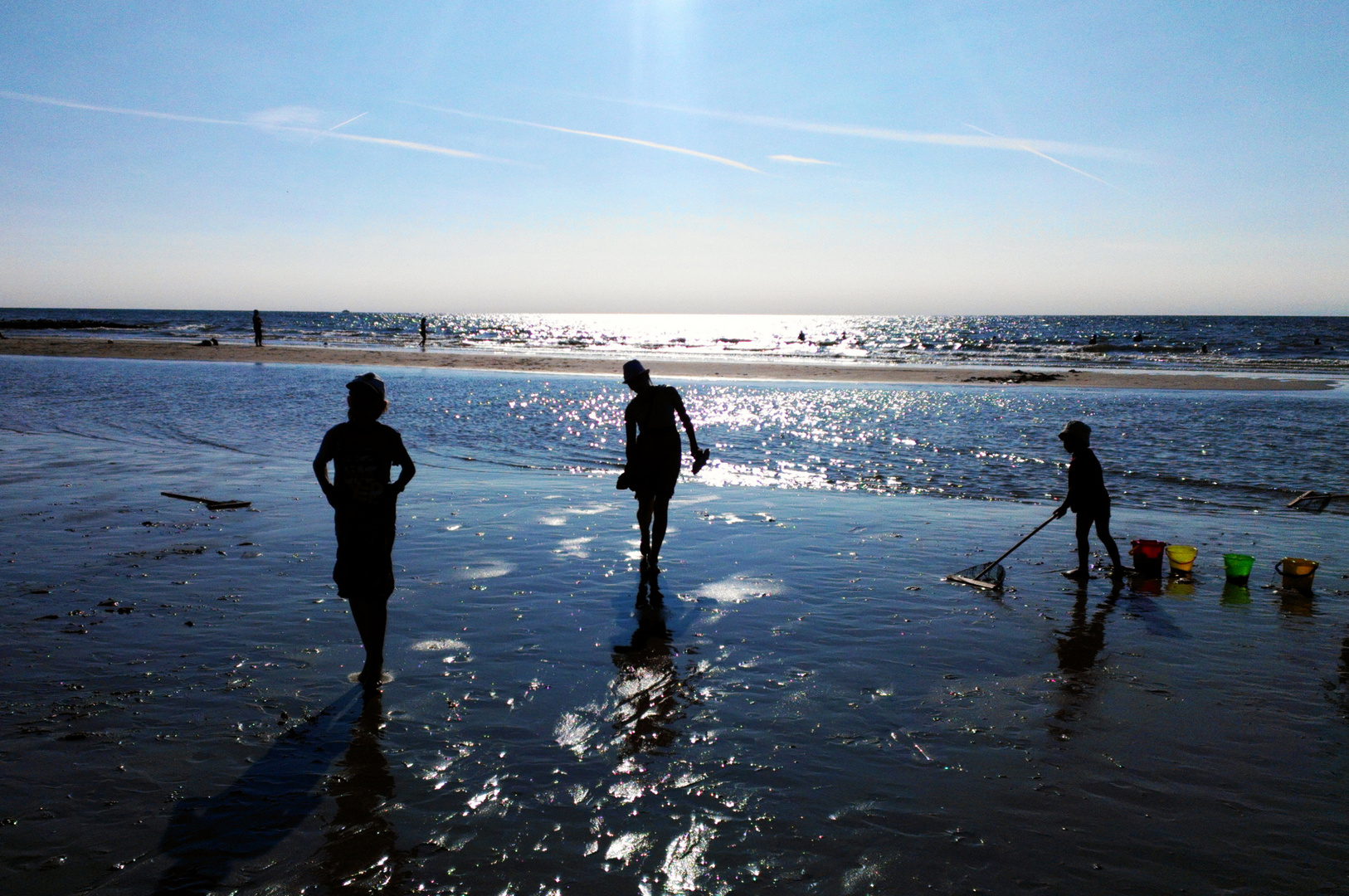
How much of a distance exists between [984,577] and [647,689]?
380cm

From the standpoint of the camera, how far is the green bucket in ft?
24.5

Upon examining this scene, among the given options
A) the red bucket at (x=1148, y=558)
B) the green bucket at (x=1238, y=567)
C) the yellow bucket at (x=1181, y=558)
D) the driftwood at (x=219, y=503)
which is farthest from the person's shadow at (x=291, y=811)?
the green bucket at (x=1238, y=567)

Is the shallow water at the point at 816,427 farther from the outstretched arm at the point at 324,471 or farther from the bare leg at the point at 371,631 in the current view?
the outstretched arm at the point at 324,471

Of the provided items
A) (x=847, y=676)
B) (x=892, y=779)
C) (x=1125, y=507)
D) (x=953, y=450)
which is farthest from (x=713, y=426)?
(x=892, y=779)

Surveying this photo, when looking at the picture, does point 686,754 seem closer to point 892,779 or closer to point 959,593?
point 892,779

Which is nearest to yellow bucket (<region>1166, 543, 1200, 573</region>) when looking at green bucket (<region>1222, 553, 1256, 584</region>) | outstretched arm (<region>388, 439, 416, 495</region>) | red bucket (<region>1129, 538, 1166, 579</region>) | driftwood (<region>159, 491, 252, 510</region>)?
red bucket (<region>1129, 538, 1166, 579</region>)

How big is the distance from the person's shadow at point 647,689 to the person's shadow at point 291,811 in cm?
124

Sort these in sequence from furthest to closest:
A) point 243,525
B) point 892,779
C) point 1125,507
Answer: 1. point 1125,507
2. point 243,525
3. point 892,779

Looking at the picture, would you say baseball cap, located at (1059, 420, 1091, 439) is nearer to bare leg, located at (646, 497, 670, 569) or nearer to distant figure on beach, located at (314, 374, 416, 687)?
bare leg, located at (646, 497, 670, 569)

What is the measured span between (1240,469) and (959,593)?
9.85 meters

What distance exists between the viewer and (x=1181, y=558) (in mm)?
7844

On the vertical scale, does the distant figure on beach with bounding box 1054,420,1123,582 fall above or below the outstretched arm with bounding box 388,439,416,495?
below

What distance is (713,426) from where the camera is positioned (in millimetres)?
19234

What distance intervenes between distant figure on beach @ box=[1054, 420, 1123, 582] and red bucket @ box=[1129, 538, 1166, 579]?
18cm
